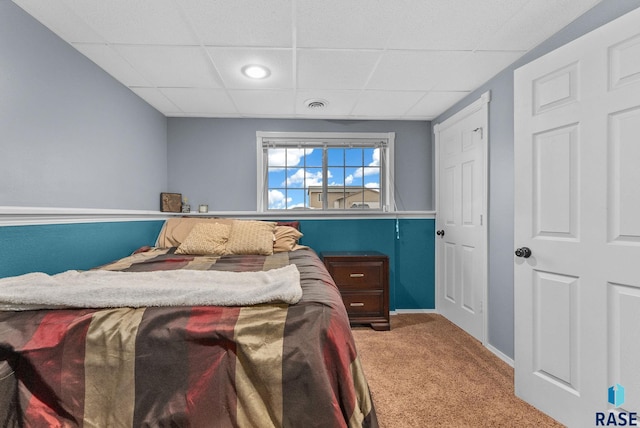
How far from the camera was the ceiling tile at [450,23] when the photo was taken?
161cm

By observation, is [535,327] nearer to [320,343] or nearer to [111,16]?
[320,343]

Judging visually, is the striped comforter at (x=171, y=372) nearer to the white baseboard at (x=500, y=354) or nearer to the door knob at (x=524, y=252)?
the door knob at (x=524, y=252)

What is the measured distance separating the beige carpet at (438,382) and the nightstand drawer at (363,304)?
0.18m

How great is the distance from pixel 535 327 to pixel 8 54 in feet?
10.2

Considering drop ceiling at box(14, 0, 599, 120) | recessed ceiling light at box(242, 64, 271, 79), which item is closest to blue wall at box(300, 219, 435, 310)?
drop ceiling at box(14, 0, 599, 120)

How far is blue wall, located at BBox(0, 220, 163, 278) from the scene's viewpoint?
5.23ft

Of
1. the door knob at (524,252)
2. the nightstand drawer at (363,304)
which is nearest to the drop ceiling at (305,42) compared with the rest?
the door knob at (524,252)

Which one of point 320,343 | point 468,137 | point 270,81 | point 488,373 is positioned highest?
point 270,81

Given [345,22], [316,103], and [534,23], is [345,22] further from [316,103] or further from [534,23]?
[316,103]

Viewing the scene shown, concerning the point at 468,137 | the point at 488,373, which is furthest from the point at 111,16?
the point at 488,373

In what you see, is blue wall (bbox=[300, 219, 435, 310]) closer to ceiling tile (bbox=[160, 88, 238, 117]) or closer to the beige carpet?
the beige carpet

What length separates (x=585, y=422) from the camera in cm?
147

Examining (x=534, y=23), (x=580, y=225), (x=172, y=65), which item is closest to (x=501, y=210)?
(x=580, y=225)

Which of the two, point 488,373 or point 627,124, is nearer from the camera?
point 627,124
